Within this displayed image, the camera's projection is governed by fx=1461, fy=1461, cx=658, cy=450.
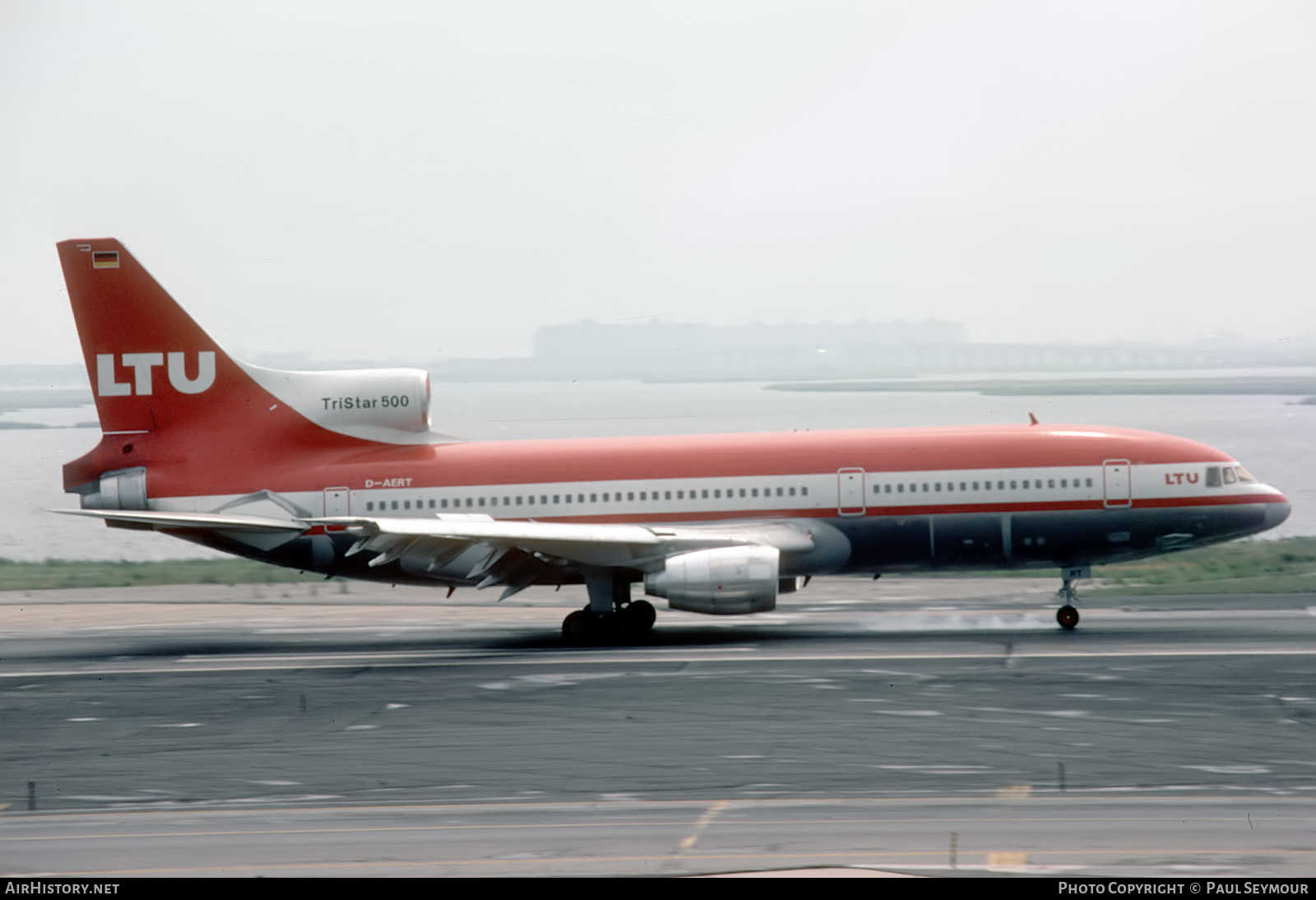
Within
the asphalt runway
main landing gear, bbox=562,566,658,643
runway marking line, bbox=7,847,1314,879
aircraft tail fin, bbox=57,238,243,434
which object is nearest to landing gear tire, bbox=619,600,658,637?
main landing gear, bbox=562,566,658,643

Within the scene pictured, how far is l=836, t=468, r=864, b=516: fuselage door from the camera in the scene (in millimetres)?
29844

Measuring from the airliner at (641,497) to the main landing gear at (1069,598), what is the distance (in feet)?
0.17

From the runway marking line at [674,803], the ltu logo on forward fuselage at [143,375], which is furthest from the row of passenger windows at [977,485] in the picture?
the ltu logo on forward fuselage at [143,375]

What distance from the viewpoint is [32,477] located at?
188 ft

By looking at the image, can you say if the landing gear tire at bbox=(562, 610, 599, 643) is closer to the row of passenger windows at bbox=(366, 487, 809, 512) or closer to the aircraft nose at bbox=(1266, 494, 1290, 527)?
the row of passenger windows at bbox=(366, 487, 809, 512)

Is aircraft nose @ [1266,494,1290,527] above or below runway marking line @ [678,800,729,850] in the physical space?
above

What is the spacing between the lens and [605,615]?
30.0 metres

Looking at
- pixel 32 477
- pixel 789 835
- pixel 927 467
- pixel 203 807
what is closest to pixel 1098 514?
pixel 927 467

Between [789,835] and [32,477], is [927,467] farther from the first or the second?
[32,477]

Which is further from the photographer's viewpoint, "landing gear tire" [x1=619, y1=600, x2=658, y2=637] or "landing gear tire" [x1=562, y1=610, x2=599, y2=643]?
"landing gear tire" [x1=619, y1=600, x2=658, y2=637]

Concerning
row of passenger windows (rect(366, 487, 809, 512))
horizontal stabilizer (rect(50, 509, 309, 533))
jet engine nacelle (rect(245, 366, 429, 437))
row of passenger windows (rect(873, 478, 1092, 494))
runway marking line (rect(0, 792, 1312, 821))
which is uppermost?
jet engine nacelle (rect(245, 366, 429, 437))

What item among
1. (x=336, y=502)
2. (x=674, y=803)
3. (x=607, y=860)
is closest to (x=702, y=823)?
(x=674, y=803)

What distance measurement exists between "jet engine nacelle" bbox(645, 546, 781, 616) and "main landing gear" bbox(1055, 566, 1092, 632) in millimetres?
6095

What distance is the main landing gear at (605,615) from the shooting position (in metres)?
30.0
